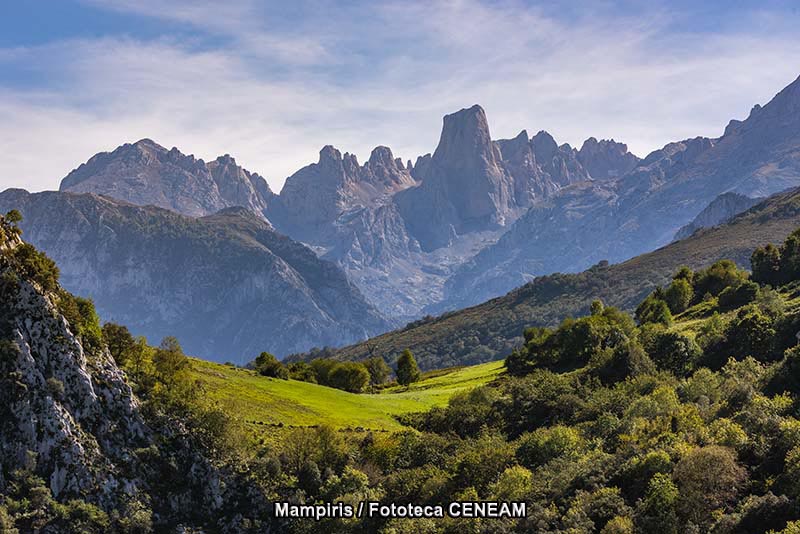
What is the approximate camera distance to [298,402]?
96625 mm

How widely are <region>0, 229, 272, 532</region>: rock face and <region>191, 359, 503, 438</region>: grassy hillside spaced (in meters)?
10.0

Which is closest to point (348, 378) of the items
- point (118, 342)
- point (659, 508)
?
point (118, 342)

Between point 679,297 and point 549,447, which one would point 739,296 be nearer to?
point 679,297

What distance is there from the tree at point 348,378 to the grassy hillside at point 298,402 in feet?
49.2

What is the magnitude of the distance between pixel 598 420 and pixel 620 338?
44435 millimetres

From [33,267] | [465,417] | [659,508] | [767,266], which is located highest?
[33,267]

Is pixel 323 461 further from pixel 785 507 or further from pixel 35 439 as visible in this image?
pixel 785 507

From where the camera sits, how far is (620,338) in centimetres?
11531

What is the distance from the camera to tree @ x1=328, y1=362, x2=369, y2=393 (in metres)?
132

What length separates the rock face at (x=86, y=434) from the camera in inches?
2260

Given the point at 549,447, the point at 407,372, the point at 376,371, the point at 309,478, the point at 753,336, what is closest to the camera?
the point at 549,447

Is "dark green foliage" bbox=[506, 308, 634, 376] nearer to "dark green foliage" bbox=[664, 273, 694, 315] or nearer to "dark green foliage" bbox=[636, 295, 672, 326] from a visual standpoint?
"dark green foliage" bbox=[636, 295, 672, 326]

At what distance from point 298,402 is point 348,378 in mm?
35881

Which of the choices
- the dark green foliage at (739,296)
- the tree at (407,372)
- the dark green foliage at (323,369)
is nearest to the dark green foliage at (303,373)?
the dark green foliage at (323,369)
